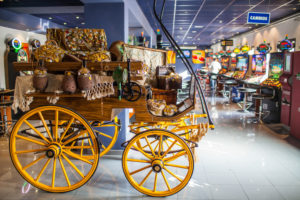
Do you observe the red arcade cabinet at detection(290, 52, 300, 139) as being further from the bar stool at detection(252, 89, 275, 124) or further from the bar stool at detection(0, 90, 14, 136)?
the bar stool at detection(0, 90, 14, 136)

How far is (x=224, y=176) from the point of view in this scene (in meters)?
3.24

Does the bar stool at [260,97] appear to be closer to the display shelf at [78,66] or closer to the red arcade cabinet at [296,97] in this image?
the red arcade cabinet at [296,97]

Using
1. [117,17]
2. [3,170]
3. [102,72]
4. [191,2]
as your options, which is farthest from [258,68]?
[3,170]

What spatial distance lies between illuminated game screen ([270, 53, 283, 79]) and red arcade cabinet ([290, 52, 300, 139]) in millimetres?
1677

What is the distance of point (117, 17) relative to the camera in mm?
3932

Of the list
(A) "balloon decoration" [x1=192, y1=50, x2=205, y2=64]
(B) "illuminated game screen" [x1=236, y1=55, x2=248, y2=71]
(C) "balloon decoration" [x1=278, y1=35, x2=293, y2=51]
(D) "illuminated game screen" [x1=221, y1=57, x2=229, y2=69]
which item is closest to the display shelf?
(C) "balloon decoration" [x1=278, y1=35, x2=293, y2=51]

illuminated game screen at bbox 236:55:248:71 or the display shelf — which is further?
illuminated game screen at bbox 236:55:248:71

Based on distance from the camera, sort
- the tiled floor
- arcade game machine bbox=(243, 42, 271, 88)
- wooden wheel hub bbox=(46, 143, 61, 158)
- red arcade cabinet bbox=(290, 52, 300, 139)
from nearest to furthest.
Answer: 1. wooden wheel hub bbox=(46, 143, 61, 158)
2. the tiled floor
3. red arcade cabinet bbox=(290, 52, 300, 139)
4. arcade game machine bbox=(243, 42, 271, 88)

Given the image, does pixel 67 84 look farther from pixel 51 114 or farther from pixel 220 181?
pixel 220 181

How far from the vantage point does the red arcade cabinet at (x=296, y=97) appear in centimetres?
498

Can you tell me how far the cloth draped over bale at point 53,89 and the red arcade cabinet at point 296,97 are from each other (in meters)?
4.36

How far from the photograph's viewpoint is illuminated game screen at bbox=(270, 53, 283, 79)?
6.73m

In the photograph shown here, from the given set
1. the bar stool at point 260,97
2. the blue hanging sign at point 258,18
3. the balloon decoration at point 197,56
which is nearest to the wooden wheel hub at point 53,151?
the bar stool at point 260,97

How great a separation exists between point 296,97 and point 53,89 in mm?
4938
